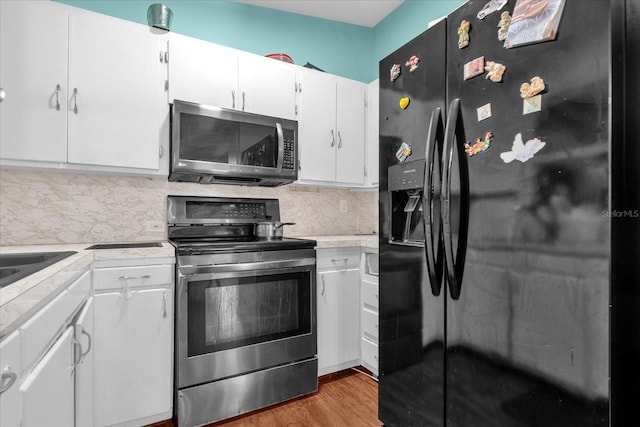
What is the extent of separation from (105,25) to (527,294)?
7.73ft

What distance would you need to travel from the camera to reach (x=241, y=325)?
6.12 ft

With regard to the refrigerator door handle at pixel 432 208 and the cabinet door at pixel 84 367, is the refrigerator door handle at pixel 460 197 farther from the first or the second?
the cabinet door at pixel 84 367

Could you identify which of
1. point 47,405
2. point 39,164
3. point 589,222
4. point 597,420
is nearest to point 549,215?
point 589,222

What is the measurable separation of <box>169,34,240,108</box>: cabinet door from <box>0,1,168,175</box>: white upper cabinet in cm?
8

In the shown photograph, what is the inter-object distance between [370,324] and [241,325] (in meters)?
0.89

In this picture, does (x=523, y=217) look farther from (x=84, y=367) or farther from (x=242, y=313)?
(x=84, y=367)

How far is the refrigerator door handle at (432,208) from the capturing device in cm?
125

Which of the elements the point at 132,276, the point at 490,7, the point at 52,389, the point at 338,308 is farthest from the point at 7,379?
the point at 338,308

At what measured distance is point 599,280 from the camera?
0.85m

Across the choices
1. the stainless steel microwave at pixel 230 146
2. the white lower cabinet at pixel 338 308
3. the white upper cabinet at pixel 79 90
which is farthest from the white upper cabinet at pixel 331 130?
the white upper cabinet at pixel 79 90

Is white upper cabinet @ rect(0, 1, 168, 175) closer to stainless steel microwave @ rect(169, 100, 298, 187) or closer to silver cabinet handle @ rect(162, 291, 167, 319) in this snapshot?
stainless steel microwave @ rect(169, 100, 298, 187)

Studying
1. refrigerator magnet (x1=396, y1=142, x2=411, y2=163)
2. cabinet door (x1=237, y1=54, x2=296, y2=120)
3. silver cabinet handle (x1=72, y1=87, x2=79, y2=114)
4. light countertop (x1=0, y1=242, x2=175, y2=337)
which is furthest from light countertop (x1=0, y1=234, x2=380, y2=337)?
refrigerator magnet (x1=396, y1=142, x2=411, y2=163)

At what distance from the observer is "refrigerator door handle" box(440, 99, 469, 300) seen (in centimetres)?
118

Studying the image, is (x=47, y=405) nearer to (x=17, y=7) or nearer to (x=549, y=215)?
(x=549, y=215)
